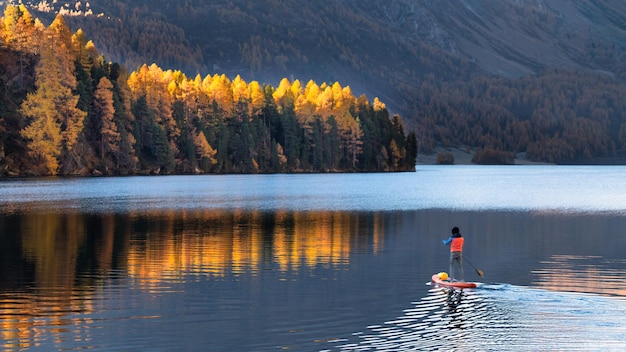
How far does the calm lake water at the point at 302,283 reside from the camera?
31234 mm

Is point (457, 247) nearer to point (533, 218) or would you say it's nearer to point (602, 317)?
point (602, 317)

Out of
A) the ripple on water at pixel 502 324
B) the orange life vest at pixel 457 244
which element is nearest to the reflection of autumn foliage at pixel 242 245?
the orange life vest at pixel 457 244

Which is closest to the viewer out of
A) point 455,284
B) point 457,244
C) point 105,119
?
point 455,284

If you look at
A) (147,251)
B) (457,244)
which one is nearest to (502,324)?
(457,244)

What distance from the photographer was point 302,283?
4241cm

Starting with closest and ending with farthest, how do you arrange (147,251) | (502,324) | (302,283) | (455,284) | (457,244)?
(502,324)
(455,284)
(302,283)
(457,244)
(147,251)

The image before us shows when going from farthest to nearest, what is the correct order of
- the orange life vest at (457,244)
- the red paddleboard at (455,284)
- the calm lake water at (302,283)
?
the orange life vest at (457,244)
the red paddleboard at (455,284)
the calm lake water at (302,283)

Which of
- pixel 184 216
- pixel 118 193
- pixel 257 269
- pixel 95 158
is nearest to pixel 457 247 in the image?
pixel 257 269

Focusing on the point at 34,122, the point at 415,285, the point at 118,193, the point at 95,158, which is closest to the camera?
the point at 415,285

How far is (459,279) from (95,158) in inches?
5765

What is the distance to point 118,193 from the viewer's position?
120938 mm

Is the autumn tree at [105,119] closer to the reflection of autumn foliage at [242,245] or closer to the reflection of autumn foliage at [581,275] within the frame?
the reflection of autumn foliage at [242,245]

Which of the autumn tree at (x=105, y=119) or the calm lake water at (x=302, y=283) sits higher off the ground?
the autumn tree at (x=105, y=119)

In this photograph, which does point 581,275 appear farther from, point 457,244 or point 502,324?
point 502,324
